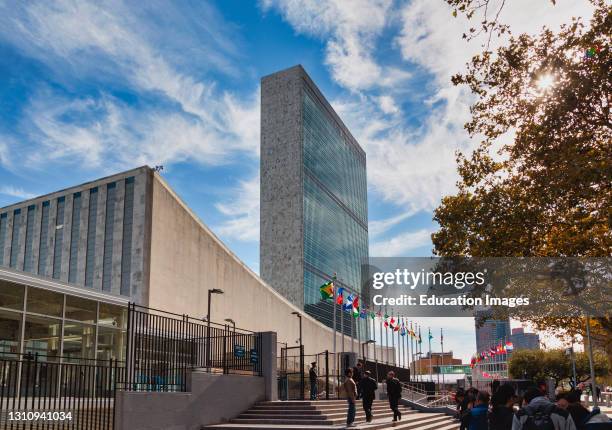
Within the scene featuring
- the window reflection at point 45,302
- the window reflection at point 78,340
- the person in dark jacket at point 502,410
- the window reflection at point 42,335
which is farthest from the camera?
the window reflection at point 78,340

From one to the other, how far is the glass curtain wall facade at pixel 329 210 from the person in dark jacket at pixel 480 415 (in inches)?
3818

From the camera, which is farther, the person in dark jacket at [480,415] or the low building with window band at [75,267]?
the low building with window band at [75,267]

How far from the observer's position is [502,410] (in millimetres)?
7340

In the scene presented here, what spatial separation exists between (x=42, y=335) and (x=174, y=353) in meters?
7.84

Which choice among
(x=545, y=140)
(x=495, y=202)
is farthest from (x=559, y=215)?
(x=545, y=140)

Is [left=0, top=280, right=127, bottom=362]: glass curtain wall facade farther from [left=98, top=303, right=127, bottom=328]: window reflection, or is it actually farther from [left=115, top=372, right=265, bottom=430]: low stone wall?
[left=115, top=372, right=265, bottom=430]: low stone wall

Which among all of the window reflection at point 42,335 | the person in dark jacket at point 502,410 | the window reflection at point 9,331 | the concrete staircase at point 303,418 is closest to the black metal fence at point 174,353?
the concrete staircase at point 303,418

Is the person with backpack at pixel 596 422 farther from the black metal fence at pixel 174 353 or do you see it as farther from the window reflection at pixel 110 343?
the window reflection at pixel 110 343

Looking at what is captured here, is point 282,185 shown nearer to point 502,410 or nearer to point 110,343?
point 110,343

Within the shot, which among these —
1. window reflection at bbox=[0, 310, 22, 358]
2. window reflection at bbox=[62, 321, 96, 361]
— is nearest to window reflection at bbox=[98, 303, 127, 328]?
window reflection at bbox=[62, 321, 96, 361]

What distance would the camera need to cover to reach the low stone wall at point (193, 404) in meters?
13.5

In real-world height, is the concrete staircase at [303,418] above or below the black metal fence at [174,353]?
below

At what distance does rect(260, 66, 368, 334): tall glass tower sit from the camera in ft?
350

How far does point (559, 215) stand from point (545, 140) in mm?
4504
